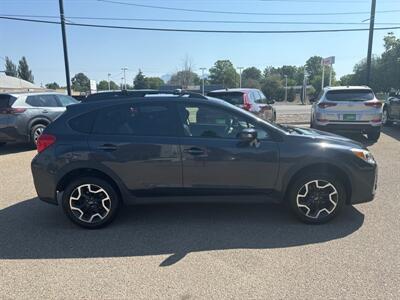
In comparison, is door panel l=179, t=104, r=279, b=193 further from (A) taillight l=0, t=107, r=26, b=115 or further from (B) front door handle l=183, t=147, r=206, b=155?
(A) taillight l=0, t=107, r=26, b=115

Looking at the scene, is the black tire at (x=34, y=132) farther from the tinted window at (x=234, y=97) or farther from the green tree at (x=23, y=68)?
the green tree at (x=23, y=68)

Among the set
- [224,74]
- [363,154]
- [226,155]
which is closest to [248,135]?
[226,155]

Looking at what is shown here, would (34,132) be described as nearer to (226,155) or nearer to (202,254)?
(226,155)

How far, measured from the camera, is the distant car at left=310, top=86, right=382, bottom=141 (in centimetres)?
1013

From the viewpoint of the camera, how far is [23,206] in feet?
18.0

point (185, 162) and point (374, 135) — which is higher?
point (185, 162)

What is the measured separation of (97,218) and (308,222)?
2.64 meters

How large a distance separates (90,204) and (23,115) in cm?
676

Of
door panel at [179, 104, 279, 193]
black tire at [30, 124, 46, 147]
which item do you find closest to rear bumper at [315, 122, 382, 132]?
door panel at [179, 104, 279, 193]

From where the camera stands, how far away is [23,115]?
10086mm

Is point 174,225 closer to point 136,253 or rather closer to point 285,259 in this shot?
point 136,253

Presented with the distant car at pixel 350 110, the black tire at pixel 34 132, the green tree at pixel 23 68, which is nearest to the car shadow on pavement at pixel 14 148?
the black tire at pixel 34 132

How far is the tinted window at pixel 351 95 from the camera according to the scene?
33.7 feet

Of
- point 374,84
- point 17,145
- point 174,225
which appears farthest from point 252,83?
point 174,225
